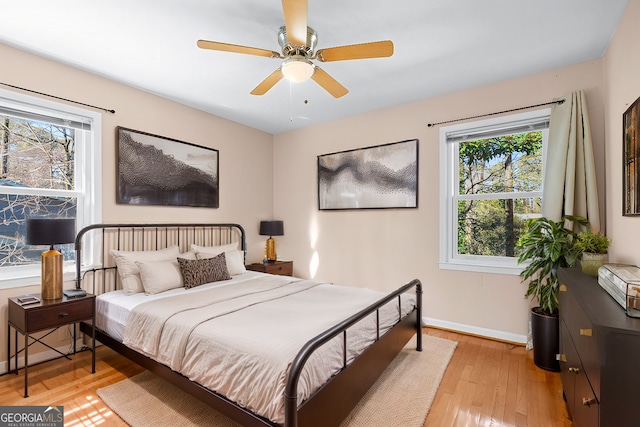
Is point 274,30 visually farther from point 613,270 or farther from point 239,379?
point 613,270

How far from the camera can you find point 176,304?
2479 mm

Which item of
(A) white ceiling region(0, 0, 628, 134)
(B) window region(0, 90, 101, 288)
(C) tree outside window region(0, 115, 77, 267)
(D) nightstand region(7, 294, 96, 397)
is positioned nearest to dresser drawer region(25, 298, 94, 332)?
(D) nightstand region(7, 294, 96, 397)

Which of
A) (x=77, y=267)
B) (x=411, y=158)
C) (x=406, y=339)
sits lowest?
(x=406, y=339)

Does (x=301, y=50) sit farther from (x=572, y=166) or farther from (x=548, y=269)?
(x=548, y=269)

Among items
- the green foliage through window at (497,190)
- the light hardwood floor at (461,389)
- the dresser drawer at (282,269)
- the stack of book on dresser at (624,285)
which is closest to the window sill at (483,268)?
the green foliage through window at (497,190)

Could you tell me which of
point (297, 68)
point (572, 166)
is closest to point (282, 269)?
point (297, 68)

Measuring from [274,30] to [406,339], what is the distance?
112 inches

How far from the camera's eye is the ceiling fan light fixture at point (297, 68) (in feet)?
6.85

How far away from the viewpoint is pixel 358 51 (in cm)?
202

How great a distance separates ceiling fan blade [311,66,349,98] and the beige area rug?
241 centimetres

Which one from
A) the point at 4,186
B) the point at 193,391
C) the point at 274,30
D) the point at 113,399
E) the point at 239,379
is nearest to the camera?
the point at 239,379

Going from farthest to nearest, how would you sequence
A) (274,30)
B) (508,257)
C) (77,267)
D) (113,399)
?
(508,257)
(77,267)
(274,30)
(113,399)

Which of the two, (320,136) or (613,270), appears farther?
(320,136)

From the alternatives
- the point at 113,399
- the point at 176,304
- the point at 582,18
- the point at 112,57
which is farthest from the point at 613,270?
the point at 112,57
